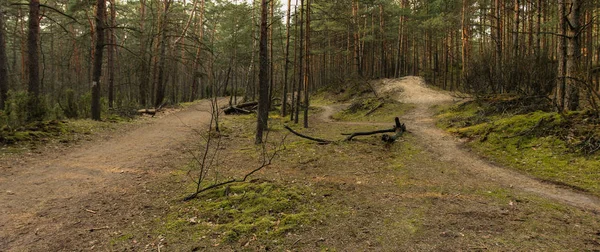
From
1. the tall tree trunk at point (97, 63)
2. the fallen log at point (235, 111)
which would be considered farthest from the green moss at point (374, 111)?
the tall tree trunk at point (97, 63)

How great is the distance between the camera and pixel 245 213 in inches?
162

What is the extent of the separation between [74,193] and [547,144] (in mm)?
9587

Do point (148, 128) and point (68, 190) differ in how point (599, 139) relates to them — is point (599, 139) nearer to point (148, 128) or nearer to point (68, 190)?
point (68, 190)

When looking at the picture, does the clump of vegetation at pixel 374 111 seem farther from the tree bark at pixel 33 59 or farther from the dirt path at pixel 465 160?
the tree bark at pixel 33 59

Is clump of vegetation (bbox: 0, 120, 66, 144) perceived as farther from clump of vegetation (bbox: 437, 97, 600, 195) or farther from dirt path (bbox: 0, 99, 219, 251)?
clump of vegetation (bbox: 437, 97, 600, 195)

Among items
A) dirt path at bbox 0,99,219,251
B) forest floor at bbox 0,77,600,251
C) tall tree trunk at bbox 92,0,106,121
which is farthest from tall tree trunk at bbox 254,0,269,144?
tall tree trunk at bbox 92,0,106,121

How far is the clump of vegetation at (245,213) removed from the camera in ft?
11.9

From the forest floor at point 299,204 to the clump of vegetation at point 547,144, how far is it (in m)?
0.54

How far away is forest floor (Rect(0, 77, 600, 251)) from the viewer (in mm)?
3379

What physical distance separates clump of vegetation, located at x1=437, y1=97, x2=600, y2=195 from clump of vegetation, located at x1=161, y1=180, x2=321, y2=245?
4.80 m

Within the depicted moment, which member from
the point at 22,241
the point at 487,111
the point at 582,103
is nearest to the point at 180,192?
the point at 22,241

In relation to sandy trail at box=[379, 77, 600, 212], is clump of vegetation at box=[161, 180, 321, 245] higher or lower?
lower

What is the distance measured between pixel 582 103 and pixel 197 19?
28459 mm

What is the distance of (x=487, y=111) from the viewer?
1086cm
